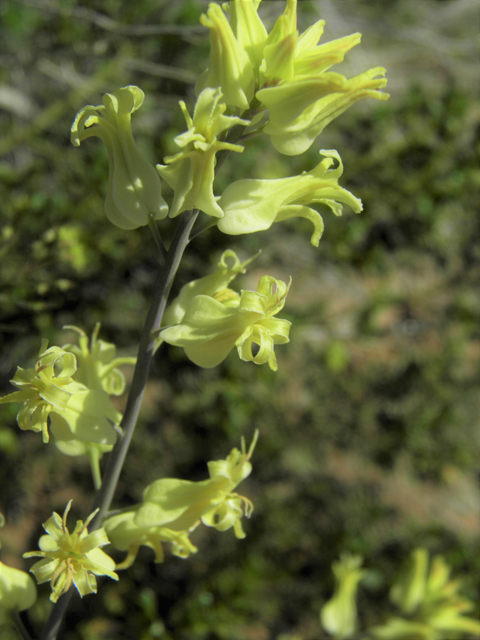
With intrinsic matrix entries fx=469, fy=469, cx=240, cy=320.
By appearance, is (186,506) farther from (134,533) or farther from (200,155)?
(200,155)

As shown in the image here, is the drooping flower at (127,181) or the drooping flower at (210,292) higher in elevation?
the drooping flower at (127,181)

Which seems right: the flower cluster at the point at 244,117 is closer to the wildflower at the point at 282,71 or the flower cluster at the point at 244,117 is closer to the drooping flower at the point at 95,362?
the wildflower at the point at 282,71

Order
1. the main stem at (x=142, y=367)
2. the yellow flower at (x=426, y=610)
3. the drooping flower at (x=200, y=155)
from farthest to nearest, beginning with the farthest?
the yellow flower at (x=426, y=610), the main stem at (x=142, y=367), the drooping flower at (x=200, y=155)

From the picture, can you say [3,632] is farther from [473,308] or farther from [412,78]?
[412,78]

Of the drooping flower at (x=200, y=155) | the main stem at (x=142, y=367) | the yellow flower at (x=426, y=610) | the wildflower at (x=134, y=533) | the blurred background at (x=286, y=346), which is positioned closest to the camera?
the drooping flower at (x=200, y=155)

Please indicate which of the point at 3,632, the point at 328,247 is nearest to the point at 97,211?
the point at 328,247

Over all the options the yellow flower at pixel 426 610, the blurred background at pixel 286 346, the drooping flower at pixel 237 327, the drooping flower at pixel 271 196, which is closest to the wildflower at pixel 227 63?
the drooping flower at pixel 271 196

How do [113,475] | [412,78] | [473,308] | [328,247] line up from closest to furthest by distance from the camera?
[113,475]
[328,247]
[473,308]
[412,78]
